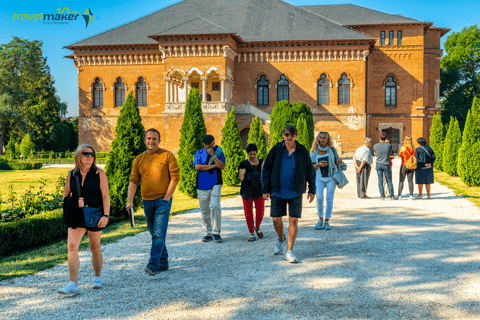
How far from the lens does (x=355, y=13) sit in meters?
36.4

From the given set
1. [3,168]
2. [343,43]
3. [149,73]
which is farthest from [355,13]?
[3,168]

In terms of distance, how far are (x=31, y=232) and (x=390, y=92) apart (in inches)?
1245

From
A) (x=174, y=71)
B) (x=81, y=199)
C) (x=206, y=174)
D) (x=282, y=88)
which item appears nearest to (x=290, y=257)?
(x=206, y=174)

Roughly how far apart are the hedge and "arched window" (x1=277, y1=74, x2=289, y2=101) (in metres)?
26.0

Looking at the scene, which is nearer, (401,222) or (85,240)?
(85,240)

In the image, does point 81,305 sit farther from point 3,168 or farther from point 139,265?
point 3,168

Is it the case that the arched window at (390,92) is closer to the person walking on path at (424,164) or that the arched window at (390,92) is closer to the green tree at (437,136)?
the green tree at (437,136)

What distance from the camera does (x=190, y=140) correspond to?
13.2 metres

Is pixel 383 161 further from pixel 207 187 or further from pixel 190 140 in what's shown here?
pixel 207 187

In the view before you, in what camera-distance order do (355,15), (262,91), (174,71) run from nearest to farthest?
(174,71) < (262,91) < (355,15)

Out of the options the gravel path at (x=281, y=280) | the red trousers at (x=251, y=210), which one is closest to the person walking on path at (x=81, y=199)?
the gravel path at (x=281, y=280)

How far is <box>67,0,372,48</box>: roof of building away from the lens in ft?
105

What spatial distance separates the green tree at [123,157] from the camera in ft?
32.1

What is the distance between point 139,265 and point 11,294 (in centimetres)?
165
